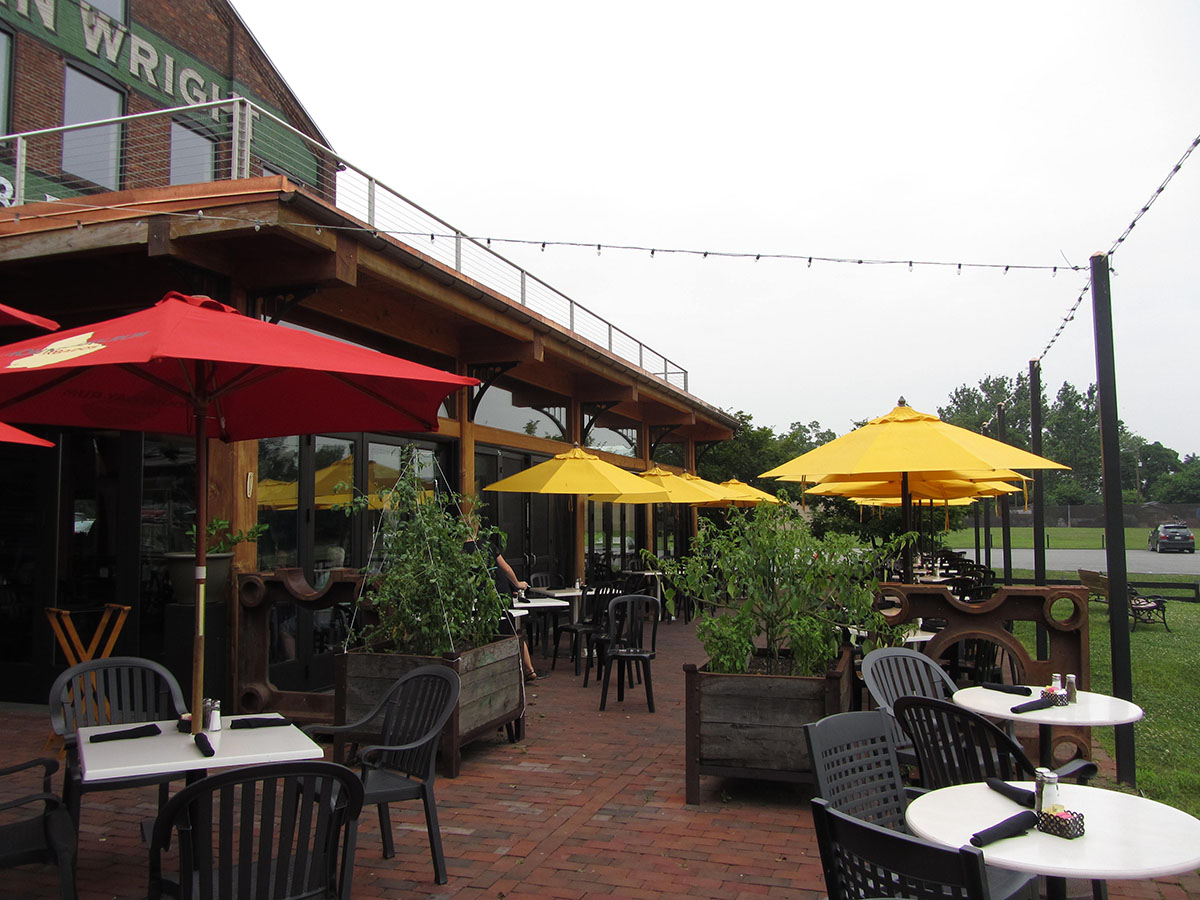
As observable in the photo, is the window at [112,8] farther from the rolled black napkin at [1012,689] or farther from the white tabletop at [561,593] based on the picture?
the rolled black napkin at [1012,689]

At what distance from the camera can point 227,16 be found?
16.9m

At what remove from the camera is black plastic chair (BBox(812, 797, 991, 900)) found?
5.65 ft

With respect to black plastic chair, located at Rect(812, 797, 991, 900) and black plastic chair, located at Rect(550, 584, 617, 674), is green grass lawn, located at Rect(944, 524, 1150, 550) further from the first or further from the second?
black plastic chair, located at Rect(812, 797, 991, 900)

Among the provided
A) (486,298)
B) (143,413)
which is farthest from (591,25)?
(143,413)

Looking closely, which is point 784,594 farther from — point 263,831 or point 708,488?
point 708,488

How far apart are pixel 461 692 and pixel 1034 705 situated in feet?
10.1

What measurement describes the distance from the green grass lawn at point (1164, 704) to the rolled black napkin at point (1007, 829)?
115 inches

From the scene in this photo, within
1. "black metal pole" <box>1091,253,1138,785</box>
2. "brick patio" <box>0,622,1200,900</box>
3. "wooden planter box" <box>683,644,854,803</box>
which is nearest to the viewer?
"brick patio" <box>0,622,1200,900</box>

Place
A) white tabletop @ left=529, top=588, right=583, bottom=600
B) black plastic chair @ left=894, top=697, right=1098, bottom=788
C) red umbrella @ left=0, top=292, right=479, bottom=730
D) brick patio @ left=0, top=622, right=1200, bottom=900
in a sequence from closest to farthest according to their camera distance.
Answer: black plastic chair @ left=894, top=697, right=1098, bottom=788 → red umbrella @ left=0, top=292, right=479, bottom=730 → brick patio @ left=0, top=622, right=1200, bottom=900 → white tabletop @ left=529, top=588, right=583, bottom=600

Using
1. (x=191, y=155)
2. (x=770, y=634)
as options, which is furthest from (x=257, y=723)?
(x=191, y=155)

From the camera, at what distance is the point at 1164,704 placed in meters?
7.40

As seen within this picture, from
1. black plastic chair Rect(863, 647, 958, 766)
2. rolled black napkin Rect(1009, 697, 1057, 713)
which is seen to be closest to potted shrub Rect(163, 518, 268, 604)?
black plastic chair Rect(863, 647, 958, 766)

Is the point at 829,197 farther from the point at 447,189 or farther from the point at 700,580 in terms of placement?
the point at 447,189

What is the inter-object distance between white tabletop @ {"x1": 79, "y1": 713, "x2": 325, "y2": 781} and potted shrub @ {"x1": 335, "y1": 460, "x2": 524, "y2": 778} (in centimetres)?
161
